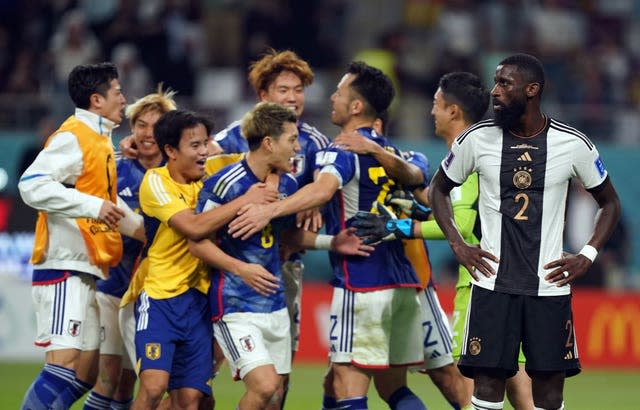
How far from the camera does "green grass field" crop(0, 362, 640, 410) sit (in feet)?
38.6

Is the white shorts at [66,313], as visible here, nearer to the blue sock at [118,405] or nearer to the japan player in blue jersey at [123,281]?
the japan player in blue jersey at [123,281]

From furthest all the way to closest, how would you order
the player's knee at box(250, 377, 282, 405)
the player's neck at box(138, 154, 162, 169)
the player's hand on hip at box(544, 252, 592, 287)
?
the player's neck at box(138, 154, 162, 169)
the player's knee at box(250, 377, 282, 405)
the player's hand on hip at box(544, 252, 592, 287)

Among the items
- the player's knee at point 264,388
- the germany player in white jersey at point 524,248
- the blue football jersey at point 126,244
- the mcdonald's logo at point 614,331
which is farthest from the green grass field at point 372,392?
the germany player in white jersey at point 524,248

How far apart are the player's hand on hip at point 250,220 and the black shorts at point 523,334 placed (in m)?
1.53

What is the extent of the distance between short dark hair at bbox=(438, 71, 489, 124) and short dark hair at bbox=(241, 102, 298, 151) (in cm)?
120

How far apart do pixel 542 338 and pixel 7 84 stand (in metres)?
13.3

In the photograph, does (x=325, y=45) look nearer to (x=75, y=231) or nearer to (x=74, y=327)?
(x=75, y=231)

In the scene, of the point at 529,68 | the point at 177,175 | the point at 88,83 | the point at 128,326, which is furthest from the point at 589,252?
the point at 88,83

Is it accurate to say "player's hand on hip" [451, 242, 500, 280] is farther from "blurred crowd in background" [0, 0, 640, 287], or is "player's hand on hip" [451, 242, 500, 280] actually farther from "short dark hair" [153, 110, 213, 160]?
"blurred crowd in background" [0, 0, 640, 287]

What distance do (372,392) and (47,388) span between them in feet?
17.2

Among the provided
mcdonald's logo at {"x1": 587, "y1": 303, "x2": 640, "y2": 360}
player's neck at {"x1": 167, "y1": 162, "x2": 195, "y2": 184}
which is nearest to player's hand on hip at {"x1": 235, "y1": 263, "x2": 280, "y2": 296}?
player's neck at {"x1": 167, "y1": 162, "x2": 195, "y2": 184}

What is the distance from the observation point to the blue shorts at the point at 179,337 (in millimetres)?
7984

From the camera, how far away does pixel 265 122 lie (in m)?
8.03

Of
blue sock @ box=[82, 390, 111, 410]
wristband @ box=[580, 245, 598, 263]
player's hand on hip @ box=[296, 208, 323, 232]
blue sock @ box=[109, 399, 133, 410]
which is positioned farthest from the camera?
blue sock @ box=[109, 399, 133, 410]
